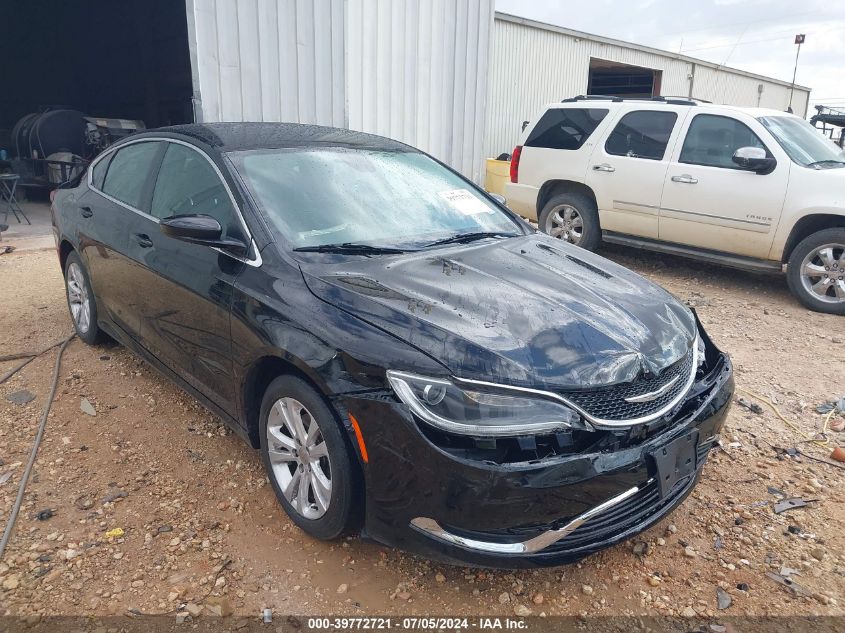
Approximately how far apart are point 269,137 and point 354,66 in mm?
5576

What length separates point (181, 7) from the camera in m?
13.4

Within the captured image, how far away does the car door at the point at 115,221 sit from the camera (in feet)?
12.3

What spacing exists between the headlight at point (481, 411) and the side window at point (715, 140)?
17.4ft

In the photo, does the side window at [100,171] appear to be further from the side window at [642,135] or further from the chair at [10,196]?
the chair at [10,196]

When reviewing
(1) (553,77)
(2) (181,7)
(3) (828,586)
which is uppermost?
(2) (181,7)

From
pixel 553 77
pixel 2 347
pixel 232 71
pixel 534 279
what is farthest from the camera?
pixel 553 77

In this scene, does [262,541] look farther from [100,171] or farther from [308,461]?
[100,171]

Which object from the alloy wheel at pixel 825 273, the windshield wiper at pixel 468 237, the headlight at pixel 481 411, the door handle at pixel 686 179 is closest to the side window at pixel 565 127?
the door handle at pixel 686 179

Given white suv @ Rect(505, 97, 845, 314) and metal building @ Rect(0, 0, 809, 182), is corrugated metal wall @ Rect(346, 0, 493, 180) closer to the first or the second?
metal building @ Rect(0, 0, 809, 182)

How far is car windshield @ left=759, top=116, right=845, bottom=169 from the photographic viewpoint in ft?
20.2

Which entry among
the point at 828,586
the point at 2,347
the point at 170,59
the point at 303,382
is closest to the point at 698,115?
the point at 828,586

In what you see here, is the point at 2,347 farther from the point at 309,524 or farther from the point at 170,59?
the point at 170,59

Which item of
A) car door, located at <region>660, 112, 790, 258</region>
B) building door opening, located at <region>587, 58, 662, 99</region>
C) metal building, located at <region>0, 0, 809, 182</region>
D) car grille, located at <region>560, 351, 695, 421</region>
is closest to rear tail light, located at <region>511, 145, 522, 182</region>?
metal building, located at <region>0, 0, 809, 182</region>

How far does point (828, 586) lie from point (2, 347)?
17.2 feet
